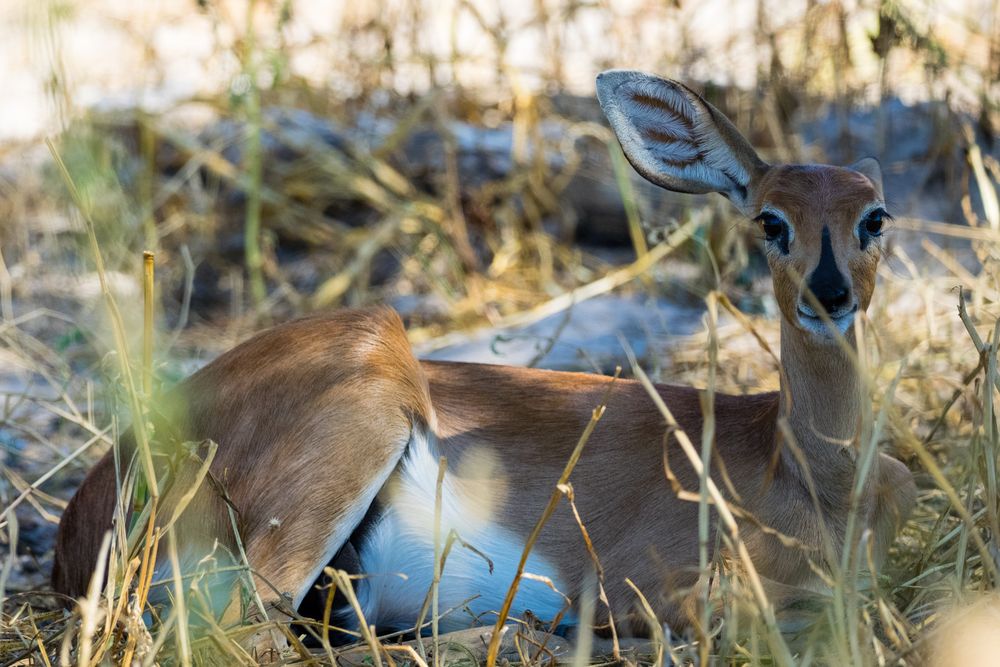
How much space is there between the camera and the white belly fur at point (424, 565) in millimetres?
3129

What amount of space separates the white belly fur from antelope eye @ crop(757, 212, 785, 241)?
3.35ft

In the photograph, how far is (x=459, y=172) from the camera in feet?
24.6

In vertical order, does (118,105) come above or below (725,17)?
below

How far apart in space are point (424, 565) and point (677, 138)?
1.34 m

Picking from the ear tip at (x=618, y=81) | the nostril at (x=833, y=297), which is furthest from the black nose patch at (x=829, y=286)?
the ear tip at (x=618, y=81)

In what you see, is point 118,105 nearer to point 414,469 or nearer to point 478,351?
point 478,351

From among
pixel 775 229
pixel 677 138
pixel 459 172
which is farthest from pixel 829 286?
pixel 459 172

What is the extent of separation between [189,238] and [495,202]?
1.94 meters

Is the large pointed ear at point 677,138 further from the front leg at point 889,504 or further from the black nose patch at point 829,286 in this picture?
the front leg at point 889,504

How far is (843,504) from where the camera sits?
9.80 ft

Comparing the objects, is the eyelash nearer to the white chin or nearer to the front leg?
the white chin

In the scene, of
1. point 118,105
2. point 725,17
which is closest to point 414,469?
point 725,17

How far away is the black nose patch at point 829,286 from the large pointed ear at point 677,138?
1.72 feet

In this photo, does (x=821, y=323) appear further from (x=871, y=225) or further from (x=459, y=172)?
(x=459, y=172)
